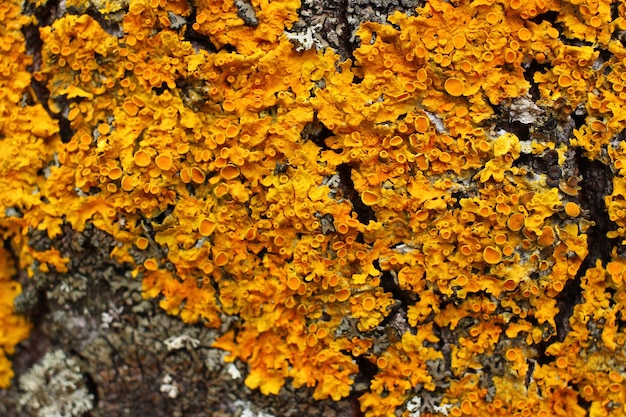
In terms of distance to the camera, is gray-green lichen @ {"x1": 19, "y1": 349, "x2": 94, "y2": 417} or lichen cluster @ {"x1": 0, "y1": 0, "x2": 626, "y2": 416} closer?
lichen cluster @ {"x1": 0, "y1": 0, "x2": 626, "y2": 416}

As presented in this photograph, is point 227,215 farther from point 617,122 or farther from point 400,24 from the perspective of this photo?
point 617,122

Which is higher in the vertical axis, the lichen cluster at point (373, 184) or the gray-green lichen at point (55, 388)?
the lichen cluster at point (373, 184)

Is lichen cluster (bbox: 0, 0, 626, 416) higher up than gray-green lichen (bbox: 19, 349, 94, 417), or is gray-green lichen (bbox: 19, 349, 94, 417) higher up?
lichen cluster (bbox: 0, 0, 626, 416)

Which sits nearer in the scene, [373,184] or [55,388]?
[373,184]

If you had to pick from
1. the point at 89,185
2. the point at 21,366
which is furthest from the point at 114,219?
the point at 21,366

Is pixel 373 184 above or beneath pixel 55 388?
above

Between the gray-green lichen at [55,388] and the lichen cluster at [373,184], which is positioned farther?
the gray-green lichen at [55,388]

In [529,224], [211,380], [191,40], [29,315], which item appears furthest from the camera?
[29,315]

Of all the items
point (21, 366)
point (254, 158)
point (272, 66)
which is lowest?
point (21, 366)
